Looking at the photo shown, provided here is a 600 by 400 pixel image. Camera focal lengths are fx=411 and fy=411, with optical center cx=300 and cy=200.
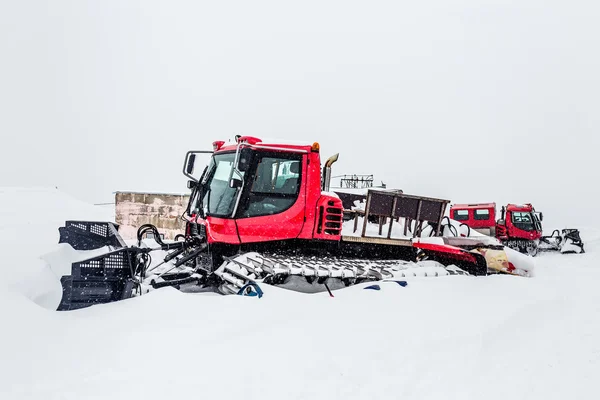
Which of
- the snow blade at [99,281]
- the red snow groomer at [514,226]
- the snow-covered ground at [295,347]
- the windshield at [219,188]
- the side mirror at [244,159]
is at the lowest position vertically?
the red snow groomer at [514,226]

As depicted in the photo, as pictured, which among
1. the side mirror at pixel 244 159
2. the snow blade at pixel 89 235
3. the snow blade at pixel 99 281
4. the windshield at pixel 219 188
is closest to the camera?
the snow blade at pixel 99 281

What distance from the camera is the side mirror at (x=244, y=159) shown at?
6020 millimetres

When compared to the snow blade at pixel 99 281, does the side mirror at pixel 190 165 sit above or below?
above

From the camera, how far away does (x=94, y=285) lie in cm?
482

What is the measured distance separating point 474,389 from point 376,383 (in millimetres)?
663

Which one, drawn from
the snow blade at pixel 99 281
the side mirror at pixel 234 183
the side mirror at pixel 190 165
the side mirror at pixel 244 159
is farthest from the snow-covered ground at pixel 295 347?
the side mirror at pixel 190 165

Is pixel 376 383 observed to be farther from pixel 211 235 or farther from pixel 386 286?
pixel 211 235

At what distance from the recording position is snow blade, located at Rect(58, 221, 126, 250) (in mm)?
6902

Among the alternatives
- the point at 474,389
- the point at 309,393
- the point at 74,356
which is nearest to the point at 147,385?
the point at 74,356

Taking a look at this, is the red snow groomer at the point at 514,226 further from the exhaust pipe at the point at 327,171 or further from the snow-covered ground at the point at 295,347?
the snow-covered ground at the point at 295,347

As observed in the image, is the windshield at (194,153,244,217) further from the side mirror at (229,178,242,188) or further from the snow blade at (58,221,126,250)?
the snow blade at (58,221,126,250)

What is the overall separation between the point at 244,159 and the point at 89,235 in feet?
10.4

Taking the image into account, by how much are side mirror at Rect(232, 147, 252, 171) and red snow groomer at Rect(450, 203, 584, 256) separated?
1717 centimetres

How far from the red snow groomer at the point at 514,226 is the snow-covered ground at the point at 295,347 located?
1627 cm
